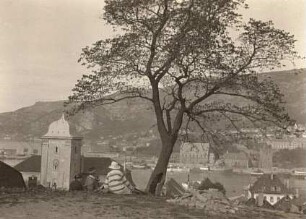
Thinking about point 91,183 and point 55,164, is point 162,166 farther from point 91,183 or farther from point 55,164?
point 55,164

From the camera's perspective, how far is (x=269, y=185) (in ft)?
95.7

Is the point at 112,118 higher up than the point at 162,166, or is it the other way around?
the point at 112,118

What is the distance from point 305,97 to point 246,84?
1.38 metres

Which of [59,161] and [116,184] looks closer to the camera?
[116,184]

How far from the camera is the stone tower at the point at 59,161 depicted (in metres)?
25.9

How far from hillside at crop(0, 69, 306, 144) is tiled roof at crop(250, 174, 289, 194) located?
10.1 m

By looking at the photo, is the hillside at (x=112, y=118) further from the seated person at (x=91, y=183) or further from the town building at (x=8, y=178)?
the town building at (x=8, y=178)

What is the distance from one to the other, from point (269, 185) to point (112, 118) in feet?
50.3

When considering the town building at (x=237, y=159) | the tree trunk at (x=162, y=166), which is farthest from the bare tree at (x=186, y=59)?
the town building at (x=237, y=159)

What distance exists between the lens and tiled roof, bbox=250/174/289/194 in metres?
27.2

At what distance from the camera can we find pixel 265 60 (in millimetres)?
10688

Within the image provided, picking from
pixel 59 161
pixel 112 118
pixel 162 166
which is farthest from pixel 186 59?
pixel 59 161

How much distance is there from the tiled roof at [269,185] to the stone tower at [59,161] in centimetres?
1154

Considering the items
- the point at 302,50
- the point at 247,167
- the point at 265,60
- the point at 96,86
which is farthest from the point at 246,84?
the point at 247,167
